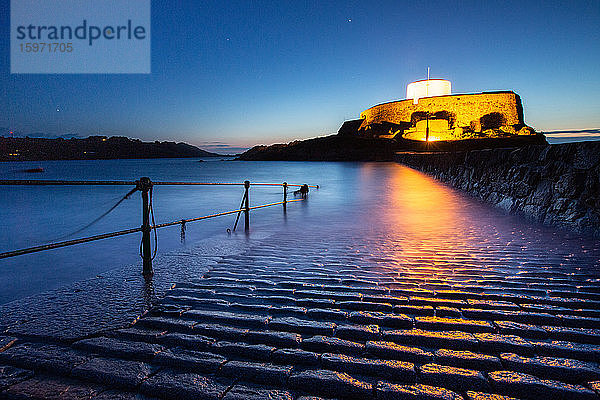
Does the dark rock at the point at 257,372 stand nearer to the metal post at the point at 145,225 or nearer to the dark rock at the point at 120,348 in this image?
the dark rock at the point at 120,348

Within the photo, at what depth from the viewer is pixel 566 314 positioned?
258cm

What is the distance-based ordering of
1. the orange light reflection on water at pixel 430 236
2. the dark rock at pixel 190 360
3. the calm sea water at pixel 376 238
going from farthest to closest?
1. the calm sea water at pixel 376 238
2. the orange light reflection on water at pixel 430 236
3. the dark rock at pixel 190 360

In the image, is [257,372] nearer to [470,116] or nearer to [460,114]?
[460,114]

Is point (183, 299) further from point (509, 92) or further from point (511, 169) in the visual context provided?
point (509, 92)

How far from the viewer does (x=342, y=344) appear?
2201 mm

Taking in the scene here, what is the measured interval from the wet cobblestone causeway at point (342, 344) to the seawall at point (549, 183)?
2.50 meters

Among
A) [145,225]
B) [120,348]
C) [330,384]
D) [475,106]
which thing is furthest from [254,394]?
[475,106]

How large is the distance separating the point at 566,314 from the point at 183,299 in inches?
119

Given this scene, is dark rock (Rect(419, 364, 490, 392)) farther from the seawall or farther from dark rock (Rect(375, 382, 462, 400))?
the seawall

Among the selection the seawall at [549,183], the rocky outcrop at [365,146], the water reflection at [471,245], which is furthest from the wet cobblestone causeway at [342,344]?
the rocky outcrop at [365,146]

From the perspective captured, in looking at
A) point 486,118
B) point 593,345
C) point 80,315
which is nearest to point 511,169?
point 593,345

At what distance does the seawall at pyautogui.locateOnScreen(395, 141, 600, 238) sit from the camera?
215 inches

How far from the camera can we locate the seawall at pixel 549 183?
17.9ft

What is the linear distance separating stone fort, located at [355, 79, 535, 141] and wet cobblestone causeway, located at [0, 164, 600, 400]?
241ft
